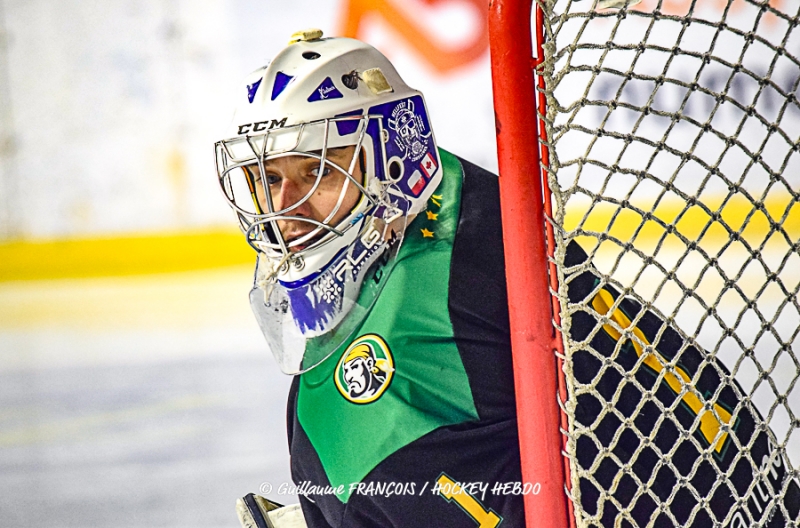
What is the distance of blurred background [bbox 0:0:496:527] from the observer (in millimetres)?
3334

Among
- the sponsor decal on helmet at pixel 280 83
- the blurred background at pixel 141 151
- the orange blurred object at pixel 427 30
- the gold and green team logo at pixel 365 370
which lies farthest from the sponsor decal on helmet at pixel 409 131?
the orange blurred object at pixel 427 30

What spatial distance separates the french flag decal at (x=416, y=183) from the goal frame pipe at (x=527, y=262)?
0.38 meters

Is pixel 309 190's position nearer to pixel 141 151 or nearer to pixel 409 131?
pixel 409 131

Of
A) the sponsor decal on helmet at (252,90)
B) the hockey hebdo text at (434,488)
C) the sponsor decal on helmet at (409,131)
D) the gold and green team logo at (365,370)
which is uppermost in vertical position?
the sponsor decal on helmet at (252,90)

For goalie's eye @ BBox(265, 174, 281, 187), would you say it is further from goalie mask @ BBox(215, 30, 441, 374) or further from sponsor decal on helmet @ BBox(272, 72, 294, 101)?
sponsor decal on helmet @ BBox(272, 72, 294, 101)

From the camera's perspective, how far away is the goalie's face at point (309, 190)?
1.30 metres

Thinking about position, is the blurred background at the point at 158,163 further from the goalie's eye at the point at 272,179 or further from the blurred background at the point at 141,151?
the goalie's eye at the point at 272,179

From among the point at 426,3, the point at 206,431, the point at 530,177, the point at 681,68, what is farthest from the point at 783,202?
the point at 530,177

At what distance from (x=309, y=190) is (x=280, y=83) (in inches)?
6.8

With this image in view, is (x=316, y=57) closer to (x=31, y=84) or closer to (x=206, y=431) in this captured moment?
(x=206, y=431)

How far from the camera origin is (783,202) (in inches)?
140

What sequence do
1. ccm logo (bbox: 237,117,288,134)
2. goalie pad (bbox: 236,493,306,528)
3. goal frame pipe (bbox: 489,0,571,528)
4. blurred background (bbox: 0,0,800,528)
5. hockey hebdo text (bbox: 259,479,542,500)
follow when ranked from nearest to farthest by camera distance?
goal frame pipe (bbox: 489,0,571,528) < hockey hebdo text (bbox: 259,479,542,500) < ccm logo (bbox: 237,117,288,134) < goalie pad (bbox: 236,493,306,528) < blurred background (bbox: 0,0,800,528)

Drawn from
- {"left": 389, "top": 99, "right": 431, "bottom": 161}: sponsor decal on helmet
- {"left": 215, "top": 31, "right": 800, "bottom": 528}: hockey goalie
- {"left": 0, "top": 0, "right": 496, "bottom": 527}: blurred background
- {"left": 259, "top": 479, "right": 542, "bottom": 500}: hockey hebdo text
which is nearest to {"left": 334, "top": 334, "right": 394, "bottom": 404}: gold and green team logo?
{"left": 215, "top": 31, "right": 800, "bottom": 528}: hockey goalie

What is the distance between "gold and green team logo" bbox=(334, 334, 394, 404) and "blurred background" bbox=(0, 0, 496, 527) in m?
1.98
